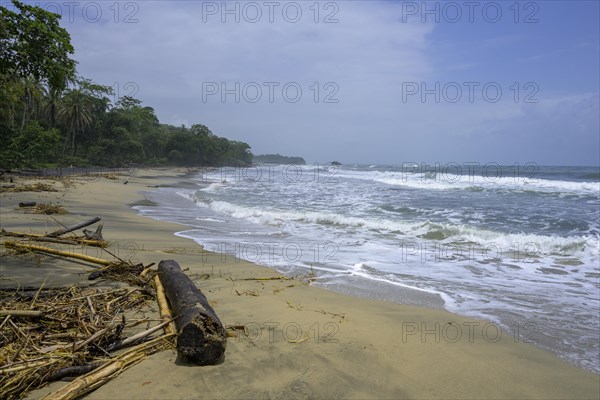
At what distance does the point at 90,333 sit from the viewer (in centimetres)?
321

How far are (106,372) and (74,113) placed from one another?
53580mm

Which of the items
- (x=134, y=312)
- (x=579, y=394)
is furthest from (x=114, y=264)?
(x=579, y=394)

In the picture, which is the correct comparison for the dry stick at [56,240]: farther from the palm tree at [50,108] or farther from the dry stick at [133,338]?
the palm tree at [50,108]

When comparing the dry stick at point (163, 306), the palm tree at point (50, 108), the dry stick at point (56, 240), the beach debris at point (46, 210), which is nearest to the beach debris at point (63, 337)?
the dry stick at point (163, 306)

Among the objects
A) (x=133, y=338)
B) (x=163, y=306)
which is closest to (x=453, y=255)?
(x=163, y=306)

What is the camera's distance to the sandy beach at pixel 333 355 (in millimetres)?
2916

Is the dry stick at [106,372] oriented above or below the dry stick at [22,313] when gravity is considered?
below

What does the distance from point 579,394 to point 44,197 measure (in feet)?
54.3

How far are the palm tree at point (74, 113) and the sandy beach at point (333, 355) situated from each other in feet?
164

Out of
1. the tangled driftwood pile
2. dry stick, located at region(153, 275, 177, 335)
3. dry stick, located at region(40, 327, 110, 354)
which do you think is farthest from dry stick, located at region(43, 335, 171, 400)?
dry stick, located at region(40, 327, 110, 354)

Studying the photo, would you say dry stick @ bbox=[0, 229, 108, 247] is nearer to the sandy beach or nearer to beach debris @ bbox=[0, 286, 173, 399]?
the sandy beach

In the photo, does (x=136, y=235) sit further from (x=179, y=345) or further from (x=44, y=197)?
(x=44, y=197)

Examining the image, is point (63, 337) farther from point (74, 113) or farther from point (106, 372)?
point (74, 113)

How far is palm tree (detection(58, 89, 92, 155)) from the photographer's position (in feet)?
156
